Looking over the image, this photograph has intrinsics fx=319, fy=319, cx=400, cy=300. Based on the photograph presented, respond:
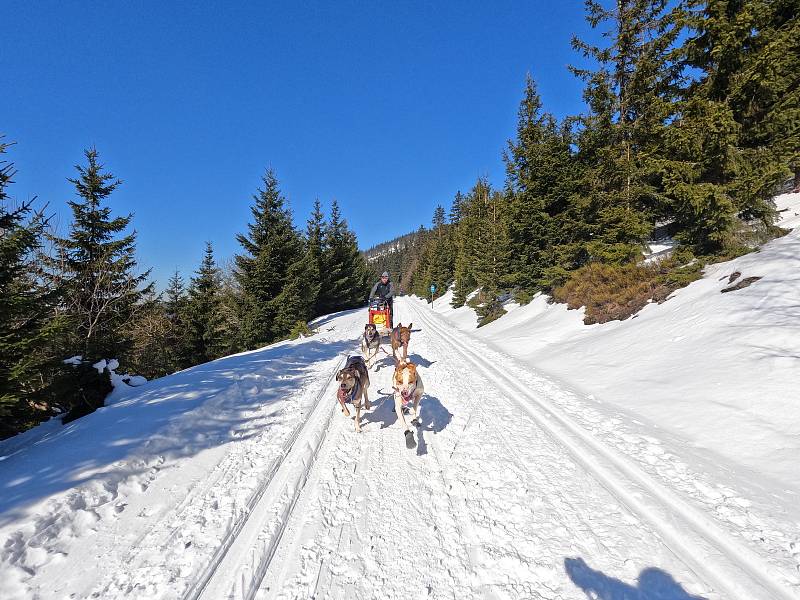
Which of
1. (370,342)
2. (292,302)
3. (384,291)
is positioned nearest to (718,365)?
(370,342)

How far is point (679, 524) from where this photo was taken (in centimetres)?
321

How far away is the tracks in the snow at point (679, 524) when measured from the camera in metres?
2.57

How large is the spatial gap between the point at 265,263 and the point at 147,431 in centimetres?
1549

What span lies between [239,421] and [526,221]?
53.4ft

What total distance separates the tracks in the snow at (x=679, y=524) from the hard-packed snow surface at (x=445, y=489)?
0.02 metres

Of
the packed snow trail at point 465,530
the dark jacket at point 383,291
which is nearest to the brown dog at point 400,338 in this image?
the dark jacket at point 383,291

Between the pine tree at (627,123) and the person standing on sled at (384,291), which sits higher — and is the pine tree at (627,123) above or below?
above

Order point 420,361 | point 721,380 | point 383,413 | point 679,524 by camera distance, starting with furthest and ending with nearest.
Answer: point 420,361, point 383,413, point 721,380, point 679,524

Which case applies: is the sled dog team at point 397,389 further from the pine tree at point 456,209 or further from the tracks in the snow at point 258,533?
the pine tree at point 456,209

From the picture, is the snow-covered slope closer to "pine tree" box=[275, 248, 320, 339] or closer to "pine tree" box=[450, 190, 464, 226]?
"pine tree" box=[275, 248, 320, 339]

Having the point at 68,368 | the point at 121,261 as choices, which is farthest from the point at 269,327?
the point at 68,368

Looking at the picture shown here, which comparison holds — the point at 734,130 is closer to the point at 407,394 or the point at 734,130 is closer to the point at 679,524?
the point at 679,524

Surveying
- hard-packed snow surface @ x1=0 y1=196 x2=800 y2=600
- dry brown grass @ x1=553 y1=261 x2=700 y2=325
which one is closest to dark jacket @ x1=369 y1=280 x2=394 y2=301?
hard-packed snow surface @ x1=0 y1=196 x2=800 y2=600

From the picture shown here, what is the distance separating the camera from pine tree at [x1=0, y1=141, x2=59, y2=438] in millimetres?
5641
